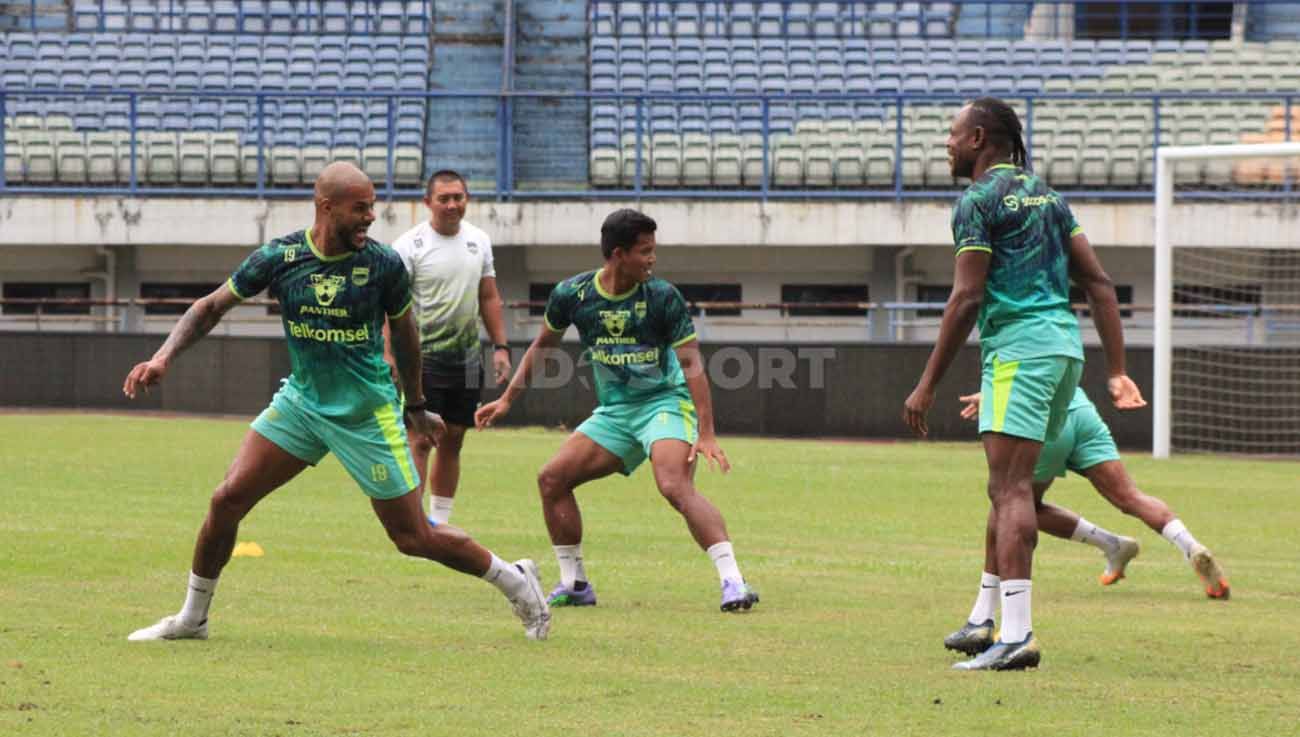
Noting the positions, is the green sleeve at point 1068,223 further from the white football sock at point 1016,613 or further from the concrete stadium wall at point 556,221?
the concrete stadium wall at point 556,221

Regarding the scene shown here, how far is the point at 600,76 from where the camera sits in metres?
34.6

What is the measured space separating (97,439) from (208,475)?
493 cm

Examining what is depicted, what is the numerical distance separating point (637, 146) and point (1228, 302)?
9292mm

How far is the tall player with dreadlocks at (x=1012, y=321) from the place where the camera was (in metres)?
7.35

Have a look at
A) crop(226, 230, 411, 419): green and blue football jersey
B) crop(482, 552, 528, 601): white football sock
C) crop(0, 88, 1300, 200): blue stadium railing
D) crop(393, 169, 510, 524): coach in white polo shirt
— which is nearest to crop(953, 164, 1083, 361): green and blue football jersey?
crop(482, 552, 528, 601): white football sock

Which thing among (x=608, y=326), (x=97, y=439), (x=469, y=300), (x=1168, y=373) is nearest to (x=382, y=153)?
(x=97, y=439)

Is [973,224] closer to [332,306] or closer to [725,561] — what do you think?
[332,306]

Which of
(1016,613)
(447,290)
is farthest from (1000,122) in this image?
(447,290)

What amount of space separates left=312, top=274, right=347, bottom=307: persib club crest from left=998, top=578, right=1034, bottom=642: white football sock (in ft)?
9.34

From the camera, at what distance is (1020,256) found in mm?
7441

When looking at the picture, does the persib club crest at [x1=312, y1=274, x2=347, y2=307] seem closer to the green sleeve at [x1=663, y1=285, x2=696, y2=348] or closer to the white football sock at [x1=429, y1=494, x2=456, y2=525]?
the green sleeve at [x1=663, y1=285, x2=696, y2=348]

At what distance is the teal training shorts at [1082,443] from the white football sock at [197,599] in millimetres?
4307

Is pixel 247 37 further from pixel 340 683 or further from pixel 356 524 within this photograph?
pixel 340 683

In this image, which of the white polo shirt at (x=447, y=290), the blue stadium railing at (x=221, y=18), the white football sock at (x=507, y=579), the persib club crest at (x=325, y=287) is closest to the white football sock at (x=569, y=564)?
the white football sock at (x=507, y=579)
